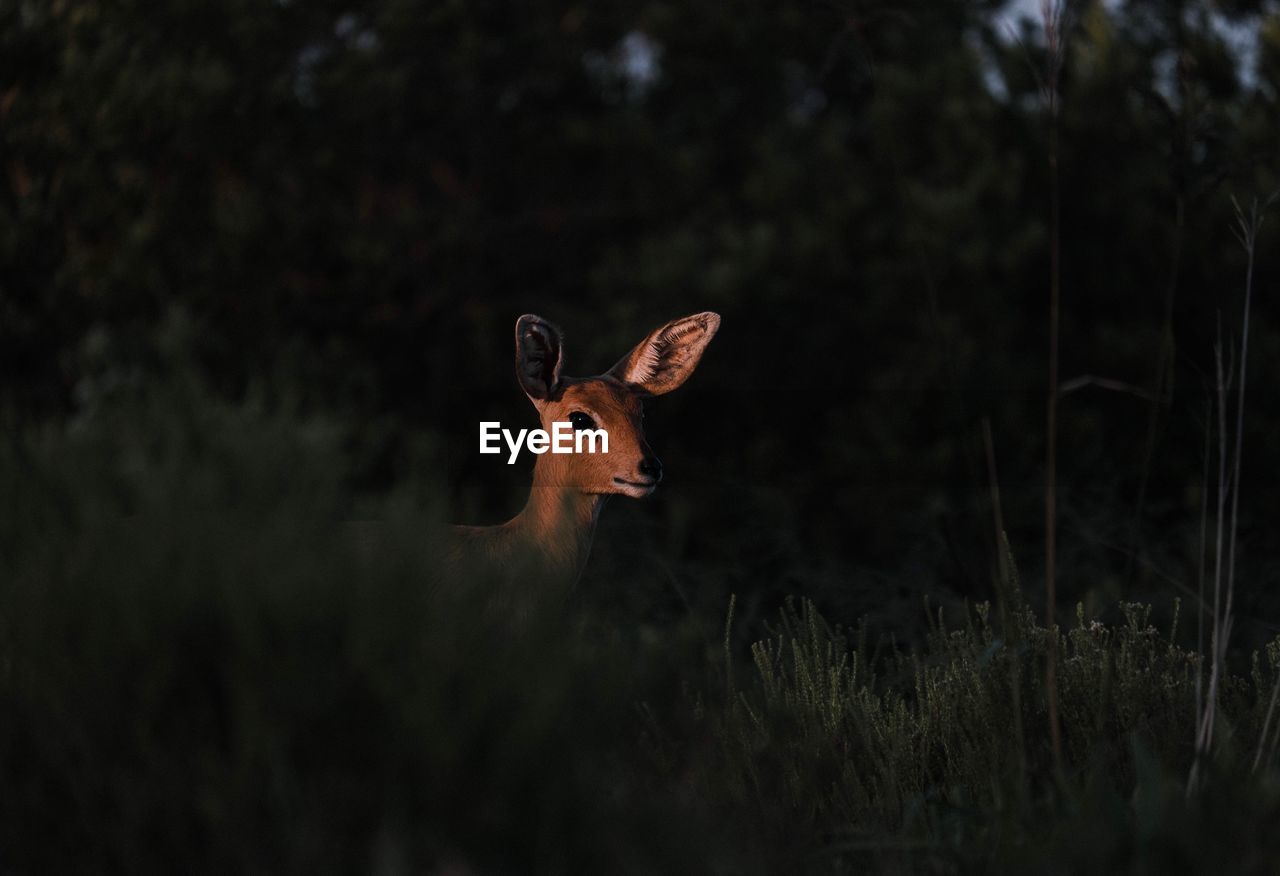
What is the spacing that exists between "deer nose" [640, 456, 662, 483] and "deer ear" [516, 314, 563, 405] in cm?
38

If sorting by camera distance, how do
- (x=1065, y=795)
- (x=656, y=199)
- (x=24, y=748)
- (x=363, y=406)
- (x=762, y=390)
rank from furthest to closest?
(x=656, y=199), (x=762, y=390), (x=363, y=406), (x=1065, y=795), (x=24, y=748)

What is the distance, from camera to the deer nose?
443cm

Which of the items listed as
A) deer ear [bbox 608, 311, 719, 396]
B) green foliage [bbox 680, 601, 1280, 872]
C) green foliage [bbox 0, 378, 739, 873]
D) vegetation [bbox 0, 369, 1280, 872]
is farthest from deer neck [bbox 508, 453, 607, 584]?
green foliage [bbox 0, 378, 739, 873]

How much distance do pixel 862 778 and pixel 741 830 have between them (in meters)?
1.30

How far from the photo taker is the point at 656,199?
561 inches

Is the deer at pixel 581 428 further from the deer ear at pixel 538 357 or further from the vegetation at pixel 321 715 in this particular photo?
the vegetation at pixel 321 715

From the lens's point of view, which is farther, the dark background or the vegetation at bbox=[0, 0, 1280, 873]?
the dark background

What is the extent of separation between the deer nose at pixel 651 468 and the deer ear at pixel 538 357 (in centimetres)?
38

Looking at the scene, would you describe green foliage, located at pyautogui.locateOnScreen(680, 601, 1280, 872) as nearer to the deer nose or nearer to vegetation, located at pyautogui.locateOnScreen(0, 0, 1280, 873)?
vegetation, located at pyautogui.locateOnScreen(0, 0, 1280, 873)

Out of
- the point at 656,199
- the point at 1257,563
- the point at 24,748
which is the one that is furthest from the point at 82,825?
the point at 656,199

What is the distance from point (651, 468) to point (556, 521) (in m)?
0.32

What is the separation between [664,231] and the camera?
46.0ft

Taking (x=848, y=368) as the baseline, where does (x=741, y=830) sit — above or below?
below

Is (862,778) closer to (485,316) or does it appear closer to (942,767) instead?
(942,767)
